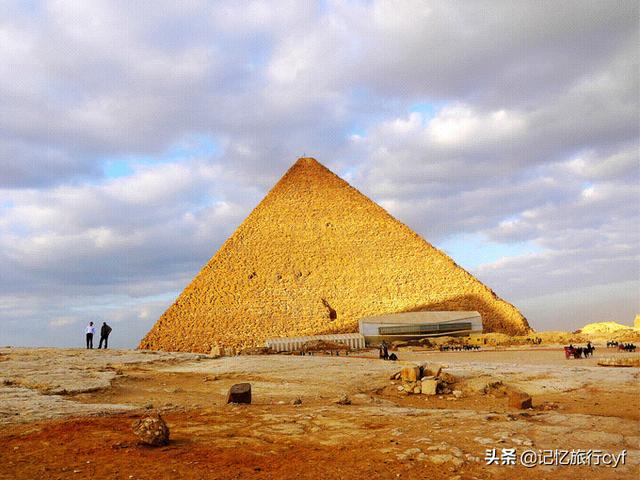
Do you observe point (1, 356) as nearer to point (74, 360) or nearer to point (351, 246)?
point (74, 360)

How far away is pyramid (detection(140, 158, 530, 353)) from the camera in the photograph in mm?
48781

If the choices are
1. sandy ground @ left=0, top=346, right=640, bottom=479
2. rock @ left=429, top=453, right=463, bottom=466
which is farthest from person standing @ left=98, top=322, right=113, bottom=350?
rock @ left=429, top=453, right=463, bottom=466

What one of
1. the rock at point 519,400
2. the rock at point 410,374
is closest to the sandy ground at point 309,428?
the rock at point 519,400

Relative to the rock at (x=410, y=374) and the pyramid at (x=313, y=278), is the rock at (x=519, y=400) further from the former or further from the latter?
the pyramid at (x=313, y=278)

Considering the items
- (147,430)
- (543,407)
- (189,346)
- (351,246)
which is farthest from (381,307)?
(147,430)

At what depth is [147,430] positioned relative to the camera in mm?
4848

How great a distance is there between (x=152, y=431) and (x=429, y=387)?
564cm

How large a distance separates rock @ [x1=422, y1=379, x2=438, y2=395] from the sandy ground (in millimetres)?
306

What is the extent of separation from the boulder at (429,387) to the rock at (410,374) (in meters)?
0.56

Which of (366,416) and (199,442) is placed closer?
(199,442)

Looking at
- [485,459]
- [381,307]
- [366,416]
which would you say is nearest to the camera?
Result: [485,459]

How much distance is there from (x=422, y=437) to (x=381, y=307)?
4712cm

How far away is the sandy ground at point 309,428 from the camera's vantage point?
4.21 m

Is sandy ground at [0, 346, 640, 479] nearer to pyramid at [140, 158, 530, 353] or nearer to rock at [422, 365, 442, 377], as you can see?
rock at [422, 365, 442, 377]
